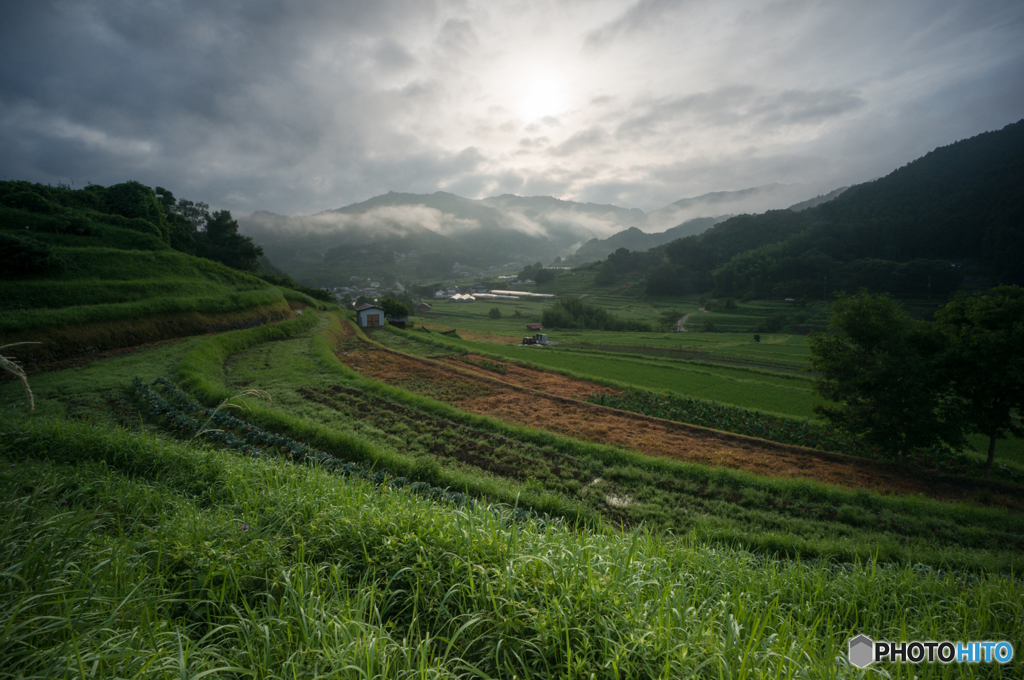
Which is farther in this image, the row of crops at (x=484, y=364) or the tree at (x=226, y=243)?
the tree at (x=226, y=243)

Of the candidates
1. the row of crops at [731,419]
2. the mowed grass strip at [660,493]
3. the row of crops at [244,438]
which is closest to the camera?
the mowed grass strip at [660,493]

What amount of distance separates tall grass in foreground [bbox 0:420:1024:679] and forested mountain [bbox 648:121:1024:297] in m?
103

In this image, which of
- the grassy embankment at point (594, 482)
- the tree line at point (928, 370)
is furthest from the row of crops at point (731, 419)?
the grassy embankment at point (594, 482)

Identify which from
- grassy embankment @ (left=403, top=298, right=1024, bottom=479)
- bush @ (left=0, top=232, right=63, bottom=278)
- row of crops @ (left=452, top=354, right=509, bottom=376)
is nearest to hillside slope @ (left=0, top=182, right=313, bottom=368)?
bush @ (left=0, top=232, right=63, bottom=278)

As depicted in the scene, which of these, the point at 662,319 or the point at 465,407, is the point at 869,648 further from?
the point at 662,319

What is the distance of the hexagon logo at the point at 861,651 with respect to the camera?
2.97m

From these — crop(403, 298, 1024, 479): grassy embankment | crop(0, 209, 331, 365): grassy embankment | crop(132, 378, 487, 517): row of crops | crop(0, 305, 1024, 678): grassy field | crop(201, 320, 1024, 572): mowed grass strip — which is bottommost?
crop(403, 298, 1024, 479): grassy embankment

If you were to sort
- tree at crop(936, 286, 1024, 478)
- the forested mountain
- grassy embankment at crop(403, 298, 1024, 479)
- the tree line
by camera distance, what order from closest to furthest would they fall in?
tree at crop(936, 286, 1024, 478) → the tree line → grassy embankment at crop(403, 298, 1024, 479) → the forested mountain

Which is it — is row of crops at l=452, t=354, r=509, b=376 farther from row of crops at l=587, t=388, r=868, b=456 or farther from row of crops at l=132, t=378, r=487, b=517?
row of crops at l=132, t=378, r=487, b=517

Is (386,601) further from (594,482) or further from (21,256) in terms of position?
(21,256)

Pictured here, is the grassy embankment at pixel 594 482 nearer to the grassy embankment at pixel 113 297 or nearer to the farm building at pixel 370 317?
the grassy embankment at pixel 113 297

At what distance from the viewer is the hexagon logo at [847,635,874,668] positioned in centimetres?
297
